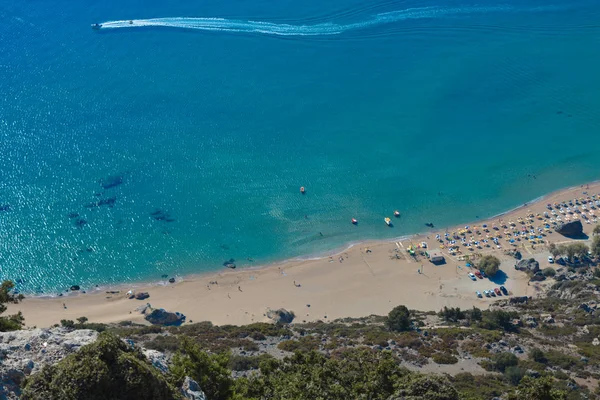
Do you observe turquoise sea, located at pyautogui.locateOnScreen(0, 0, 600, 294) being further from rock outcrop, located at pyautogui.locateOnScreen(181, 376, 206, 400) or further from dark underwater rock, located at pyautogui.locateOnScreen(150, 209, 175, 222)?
rock outcrop, located at pyautogui.locateOnScreen(181, 376, 206, 400)

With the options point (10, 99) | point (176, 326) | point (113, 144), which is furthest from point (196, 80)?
point (176, 326)

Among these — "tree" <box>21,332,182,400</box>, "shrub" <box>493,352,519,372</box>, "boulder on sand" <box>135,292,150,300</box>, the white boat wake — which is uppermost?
the white boat wake

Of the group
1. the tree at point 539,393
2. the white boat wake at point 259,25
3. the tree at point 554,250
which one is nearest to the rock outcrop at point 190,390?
the tree at point 539,393

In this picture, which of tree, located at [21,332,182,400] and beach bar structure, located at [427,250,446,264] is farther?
beach bar structure, located at [427,250,446,264]

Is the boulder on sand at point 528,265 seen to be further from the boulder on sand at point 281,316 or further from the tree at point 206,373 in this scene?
the tree at point 206,373

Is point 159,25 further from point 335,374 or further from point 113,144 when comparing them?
point 335,374

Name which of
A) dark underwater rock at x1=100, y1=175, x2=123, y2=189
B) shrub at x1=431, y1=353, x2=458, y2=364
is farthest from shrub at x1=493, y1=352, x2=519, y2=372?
dark underwater rock at x1=100, y1=175, x2=123, y2=189
